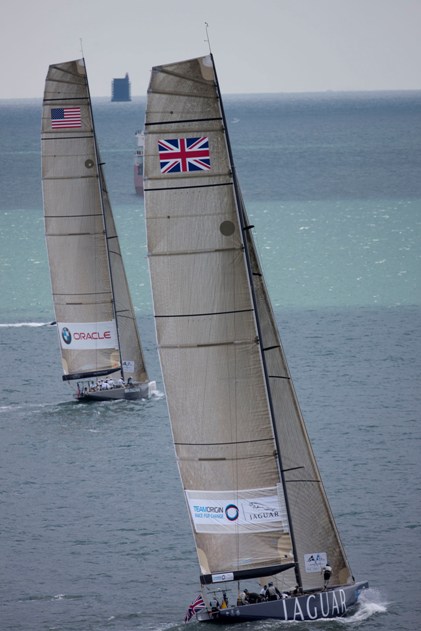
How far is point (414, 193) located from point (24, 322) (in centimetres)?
9184

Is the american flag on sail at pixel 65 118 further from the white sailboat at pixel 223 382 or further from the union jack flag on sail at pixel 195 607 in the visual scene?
the union jack flag on sail at pixel 195 607

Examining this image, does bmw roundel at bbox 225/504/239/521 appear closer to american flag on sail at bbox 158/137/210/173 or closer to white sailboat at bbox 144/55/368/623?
white sailboat at bbox 144/55/368/623

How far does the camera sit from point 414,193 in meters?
185

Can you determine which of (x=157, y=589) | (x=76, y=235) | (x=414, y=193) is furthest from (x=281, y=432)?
(x=414, y=193)

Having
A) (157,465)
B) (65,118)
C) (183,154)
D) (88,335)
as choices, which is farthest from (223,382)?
(88,335)

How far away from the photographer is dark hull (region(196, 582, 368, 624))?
44.5 metres

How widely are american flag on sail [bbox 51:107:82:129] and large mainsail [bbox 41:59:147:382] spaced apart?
42mm

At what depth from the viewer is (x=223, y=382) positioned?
44.2 meters

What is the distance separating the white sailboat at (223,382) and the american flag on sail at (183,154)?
0.02 metres

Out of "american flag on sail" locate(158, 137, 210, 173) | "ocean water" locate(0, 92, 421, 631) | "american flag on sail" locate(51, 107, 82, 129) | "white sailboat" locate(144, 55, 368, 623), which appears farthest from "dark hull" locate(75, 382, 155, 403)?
"american flag on sail" locate(158, 137, 210, 173)

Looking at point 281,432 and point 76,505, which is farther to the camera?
point 76,505

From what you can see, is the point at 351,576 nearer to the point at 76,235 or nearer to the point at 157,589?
the point at 157,589

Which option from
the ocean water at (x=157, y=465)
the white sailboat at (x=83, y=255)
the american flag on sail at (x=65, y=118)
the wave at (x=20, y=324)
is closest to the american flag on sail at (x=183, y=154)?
the ocean water at (x=157, y=465)

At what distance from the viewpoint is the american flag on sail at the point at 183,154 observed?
142 feet
